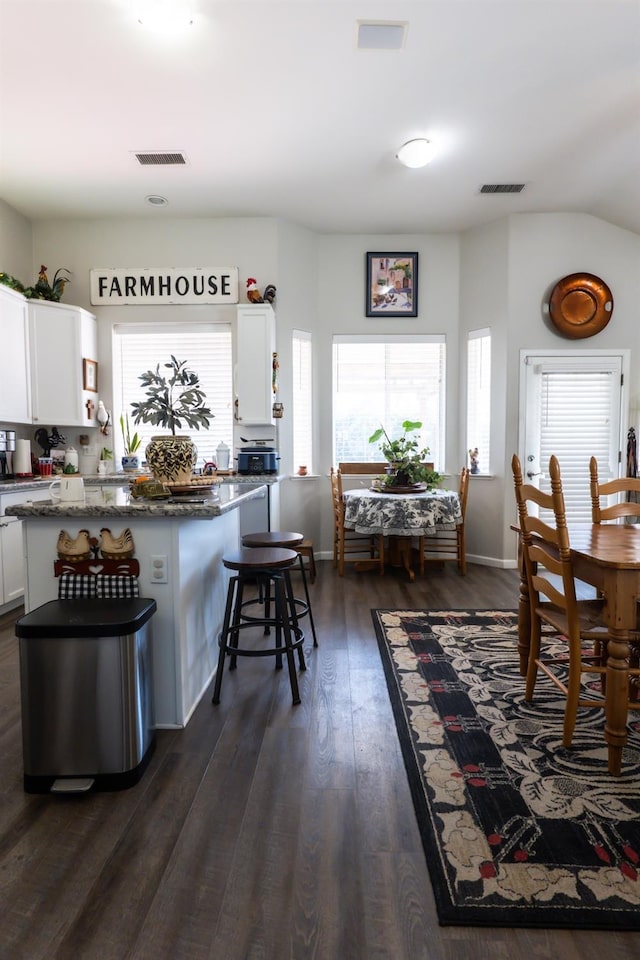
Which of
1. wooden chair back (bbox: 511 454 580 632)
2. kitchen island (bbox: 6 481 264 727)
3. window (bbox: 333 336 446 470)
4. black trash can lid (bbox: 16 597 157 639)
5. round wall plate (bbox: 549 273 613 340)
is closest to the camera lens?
black trash can lid (bbox: 16 597 157 639)

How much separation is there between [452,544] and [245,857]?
4.20 metres

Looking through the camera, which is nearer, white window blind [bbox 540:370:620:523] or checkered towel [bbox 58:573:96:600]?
checkered towel [bbox 58:573:96:600]

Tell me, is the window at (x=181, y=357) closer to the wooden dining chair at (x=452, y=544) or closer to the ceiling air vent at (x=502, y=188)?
the wooden dining chair at (x=452, y=544)

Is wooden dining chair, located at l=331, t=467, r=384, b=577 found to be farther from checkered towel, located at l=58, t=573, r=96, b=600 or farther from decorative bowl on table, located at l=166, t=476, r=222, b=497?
checkered towel, located at l=58, t=573, r=96, b=600

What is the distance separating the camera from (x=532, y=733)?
2.24m

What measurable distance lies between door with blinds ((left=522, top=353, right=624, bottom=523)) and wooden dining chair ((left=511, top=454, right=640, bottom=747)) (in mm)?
2804

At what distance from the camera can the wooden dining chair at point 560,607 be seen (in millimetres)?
2023

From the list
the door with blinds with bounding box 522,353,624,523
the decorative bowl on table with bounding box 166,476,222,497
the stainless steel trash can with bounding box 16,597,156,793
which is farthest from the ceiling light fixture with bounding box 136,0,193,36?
the door with blinds with bounding box 522,353,624,523

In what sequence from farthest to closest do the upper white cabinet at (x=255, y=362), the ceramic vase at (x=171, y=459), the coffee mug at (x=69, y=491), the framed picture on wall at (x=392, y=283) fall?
the framed picture on wall at (x=392, y=283) < the upper white cabinet at (x=255, y=362) < the ceramic vase at (x=171, y=459) < the coffee mug at (x=69, y=491)

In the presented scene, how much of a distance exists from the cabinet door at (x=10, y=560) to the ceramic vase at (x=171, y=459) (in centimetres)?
201

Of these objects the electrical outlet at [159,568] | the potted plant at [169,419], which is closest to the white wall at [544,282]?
the potted plant at [169,419]

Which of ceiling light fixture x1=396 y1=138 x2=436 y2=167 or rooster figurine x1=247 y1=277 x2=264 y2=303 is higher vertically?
ceiling light fixture x1=396 y1=138 x2=436 y2=167

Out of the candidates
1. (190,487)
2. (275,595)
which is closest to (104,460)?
(190,487)

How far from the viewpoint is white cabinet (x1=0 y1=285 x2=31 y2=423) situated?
431 centimetres
